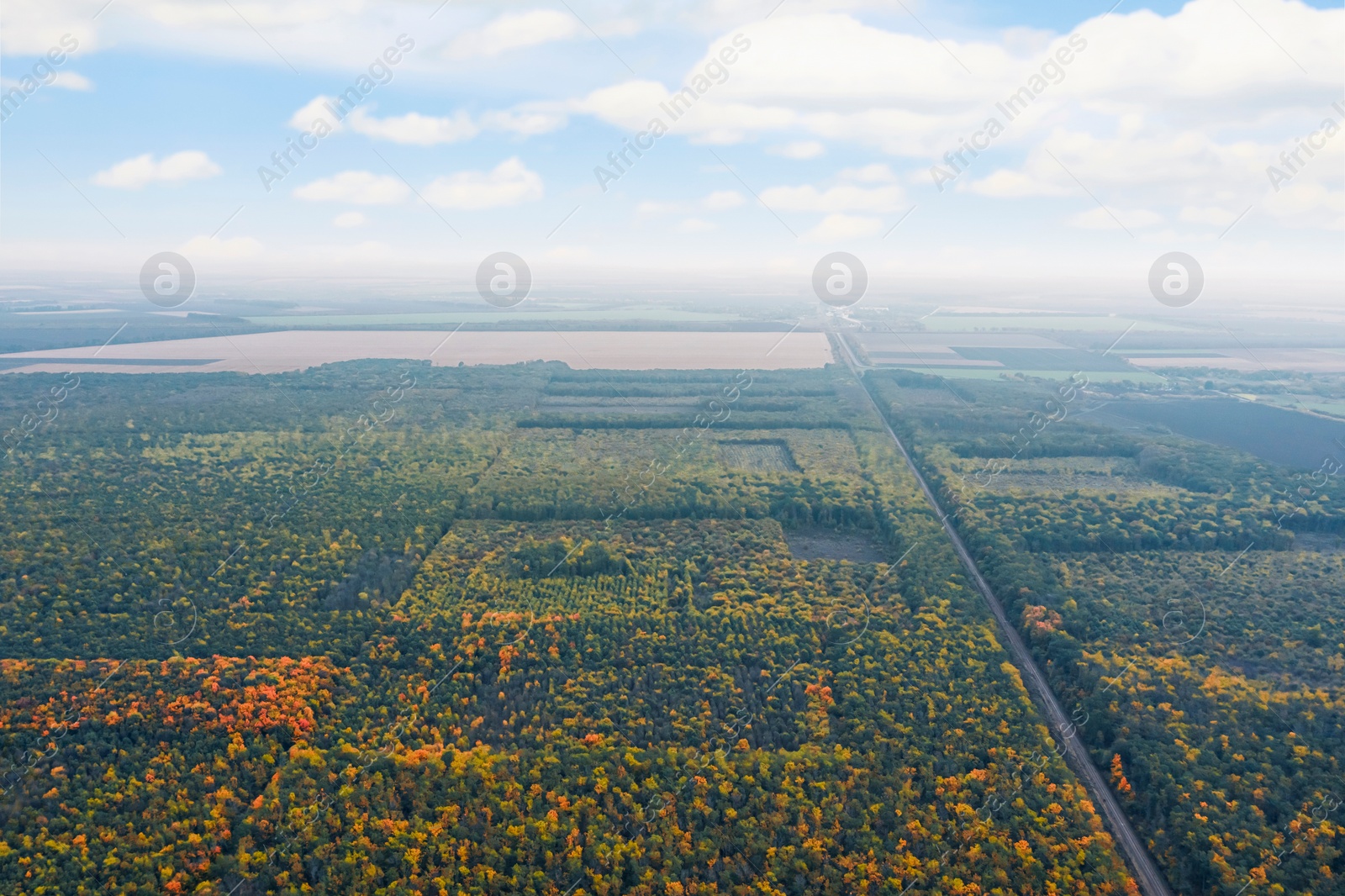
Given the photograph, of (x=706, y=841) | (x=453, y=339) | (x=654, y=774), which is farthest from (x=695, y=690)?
(x=453, y=339)

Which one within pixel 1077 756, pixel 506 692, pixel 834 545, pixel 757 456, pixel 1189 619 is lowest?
pixel 1077 756

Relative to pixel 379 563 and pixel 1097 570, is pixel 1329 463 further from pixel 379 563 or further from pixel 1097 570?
pixel 379 563

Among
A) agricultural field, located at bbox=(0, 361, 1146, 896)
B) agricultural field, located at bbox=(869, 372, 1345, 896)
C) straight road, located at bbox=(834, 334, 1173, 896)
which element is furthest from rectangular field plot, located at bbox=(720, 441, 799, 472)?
straight road, located at bbox=(834, 334, 1173, 896)

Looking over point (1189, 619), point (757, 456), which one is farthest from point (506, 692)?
point (757, 456)

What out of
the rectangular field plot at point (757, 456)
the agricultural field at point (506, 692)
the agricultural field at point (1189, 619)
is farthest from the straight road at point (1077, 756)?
the rectangular field plot at point (757, 456)

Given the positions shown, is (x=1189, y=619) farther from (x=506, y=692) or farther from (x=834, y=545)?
(x=506, y=692)

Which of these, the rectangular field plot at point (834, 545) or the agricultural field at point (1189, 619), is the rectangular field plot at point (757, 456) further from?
the rectangular field plot at point (834, 545)
